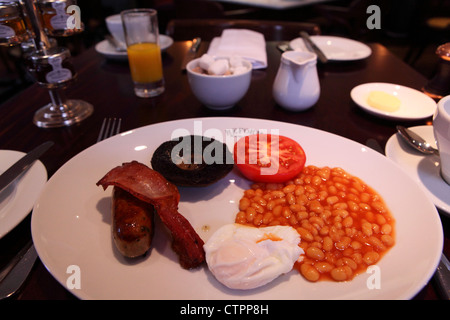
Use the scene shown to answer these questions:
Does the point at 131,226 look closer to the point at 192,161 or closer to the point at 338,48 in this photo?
the point at 192,161

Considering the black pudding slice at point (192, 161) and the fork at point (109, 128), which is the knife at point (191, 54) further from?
the black pudding slice at point (192, 161)

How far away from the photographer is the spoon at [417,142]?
1.40 meters

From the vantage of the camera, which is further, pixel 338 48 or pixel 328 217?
pixel 338 48

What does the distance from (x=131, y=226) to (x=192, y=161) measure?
0.48m

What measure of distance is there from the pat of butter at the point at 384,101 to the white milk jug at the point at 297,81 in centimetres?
36

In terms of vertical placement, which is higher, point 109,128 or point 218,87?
point 218,87

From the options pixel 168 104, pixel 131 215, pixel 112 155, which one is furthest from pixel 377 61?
pixel 131 215

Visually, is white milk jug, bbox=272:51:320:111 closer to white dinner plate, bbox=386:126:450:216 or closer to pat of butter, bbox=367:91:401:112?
pat of butter, bbox=367:91:401:112

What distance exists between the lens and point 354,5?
4.46 metres

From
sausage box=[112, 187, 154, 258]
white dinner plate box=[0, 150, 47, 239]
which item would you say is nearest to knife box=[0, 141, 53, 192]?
white dinner plate box=[0, 150, 47, 239]

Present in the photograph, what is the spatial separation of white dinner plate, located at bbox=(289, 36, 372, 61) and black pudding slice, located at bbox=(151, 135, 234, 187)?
1.77m

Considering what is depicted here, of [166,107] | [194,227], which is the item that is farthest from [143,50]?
[194,227]

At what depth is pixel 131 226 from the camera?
0.94 metres

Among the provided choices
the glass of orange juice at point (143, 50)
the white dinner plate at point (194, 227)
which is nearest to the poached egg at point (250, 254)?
the white dinner plate at point (194, 227)
